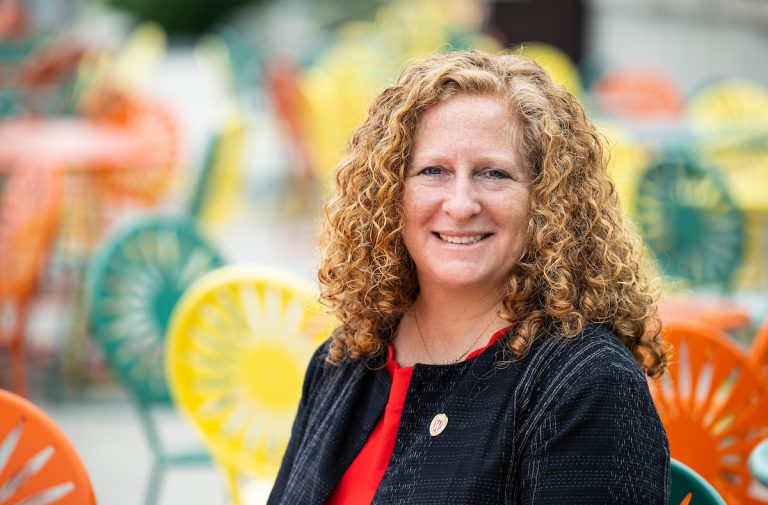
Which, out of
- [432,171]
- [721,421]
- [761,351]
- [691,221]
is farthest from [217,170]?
[432,171]

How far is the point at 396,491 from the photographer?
70.1 inches

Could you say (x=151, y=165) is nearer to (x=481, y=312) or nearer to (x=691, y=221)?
(x=691, y=221)

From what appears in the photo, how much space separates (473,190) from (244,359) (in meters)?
1.22

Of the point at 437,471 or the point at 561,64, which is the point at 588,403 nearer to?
the point at 437,471

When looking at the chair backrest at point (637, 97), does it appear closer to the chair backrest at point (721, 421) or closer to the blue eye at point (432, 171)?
the chair backrest at point (721, 421)

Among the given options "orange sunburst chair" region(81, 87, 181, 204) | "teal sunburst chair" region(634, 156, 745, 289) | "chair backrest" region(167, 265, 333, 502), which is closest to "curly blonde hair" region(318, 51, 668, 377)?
"chair backrest" region(167, 265, 333, 502)

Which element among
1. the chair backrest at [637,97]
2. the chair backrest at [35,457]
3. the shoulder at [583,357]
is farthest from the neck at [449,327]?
the chair backrest at [637,97]

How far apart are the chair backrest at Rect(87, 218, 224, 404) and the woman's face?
1.66 m

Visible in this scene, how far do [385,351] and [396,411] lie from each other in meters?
0.17

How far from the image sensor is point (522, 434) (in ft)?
5.57

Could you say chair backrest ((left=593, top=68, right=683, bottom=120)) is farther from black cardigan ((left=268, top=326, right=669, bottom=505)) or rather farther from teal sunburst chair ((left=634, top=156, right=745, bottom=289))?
black cardigan ((left=268, top=326, right=669, bottom=505))

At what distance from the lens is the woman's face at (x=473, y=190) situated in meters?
1.87

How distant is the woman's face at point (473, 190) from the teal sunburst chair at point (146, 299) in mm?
1656

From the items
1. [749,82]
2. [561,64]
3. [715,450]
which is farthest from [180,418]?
[749,82]
